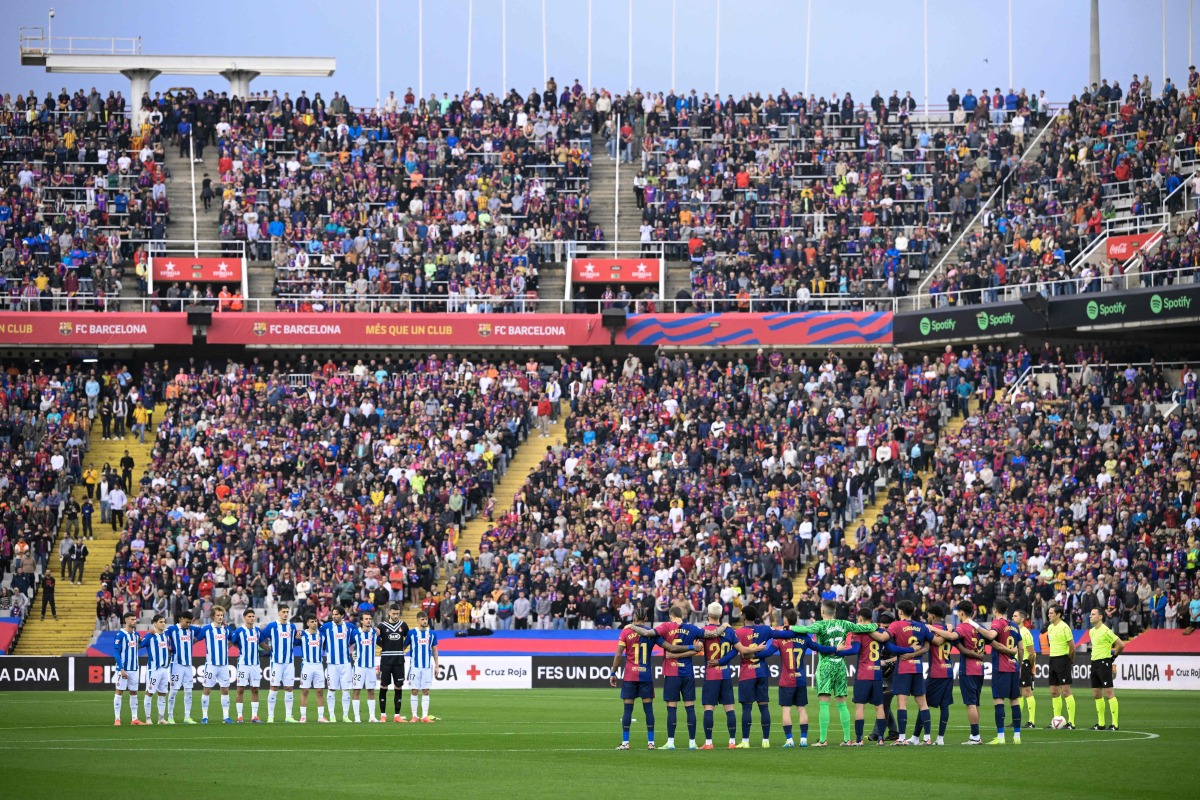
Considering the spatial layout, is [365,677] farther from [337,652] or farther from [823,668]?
[823,668]

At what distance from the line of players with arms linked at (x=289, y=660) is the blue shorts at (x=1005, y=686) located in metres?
10.3

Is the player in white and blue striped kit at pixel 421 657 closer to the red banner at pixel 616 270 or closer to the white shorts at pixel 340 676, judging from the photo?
the white shorts at pixel 340 676

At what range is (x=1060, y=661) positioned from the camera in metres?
27.5

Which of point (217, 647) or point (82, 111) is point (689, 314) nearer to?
point (82, 111)

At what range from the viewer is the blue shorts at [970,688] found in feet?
78.5

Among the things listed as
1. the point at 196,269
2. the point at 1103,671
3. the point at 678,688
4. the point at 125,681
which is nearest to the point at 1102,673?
the point at 1103,671

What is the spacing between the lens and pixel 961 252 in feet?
186

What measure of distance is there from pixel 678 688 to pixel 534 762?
2665 millimetres

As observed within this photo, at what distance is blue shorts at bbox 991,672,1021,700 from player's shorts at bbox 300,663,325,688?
1176 cm

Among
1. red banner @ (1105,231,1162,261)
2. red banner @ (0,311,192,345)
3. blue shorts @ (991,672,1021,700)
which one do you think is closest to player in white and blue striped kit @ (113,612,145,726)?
blue shorts @ (991,672,1021,700)

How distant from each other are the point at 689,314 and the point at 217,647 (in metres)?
29.0

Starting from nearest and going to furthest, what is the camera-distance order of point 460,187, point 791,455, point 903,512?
point 903,512 < point 791,455 < point 460,187

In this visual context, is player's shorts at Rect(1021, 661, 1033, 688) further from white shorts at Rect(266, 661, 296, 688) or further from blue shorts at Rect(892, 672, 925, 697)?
white shorts at Rect(266, 661, 296, 688)

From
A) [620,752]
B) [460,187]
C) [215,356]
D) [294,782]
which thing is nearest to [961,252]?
[460,187]
